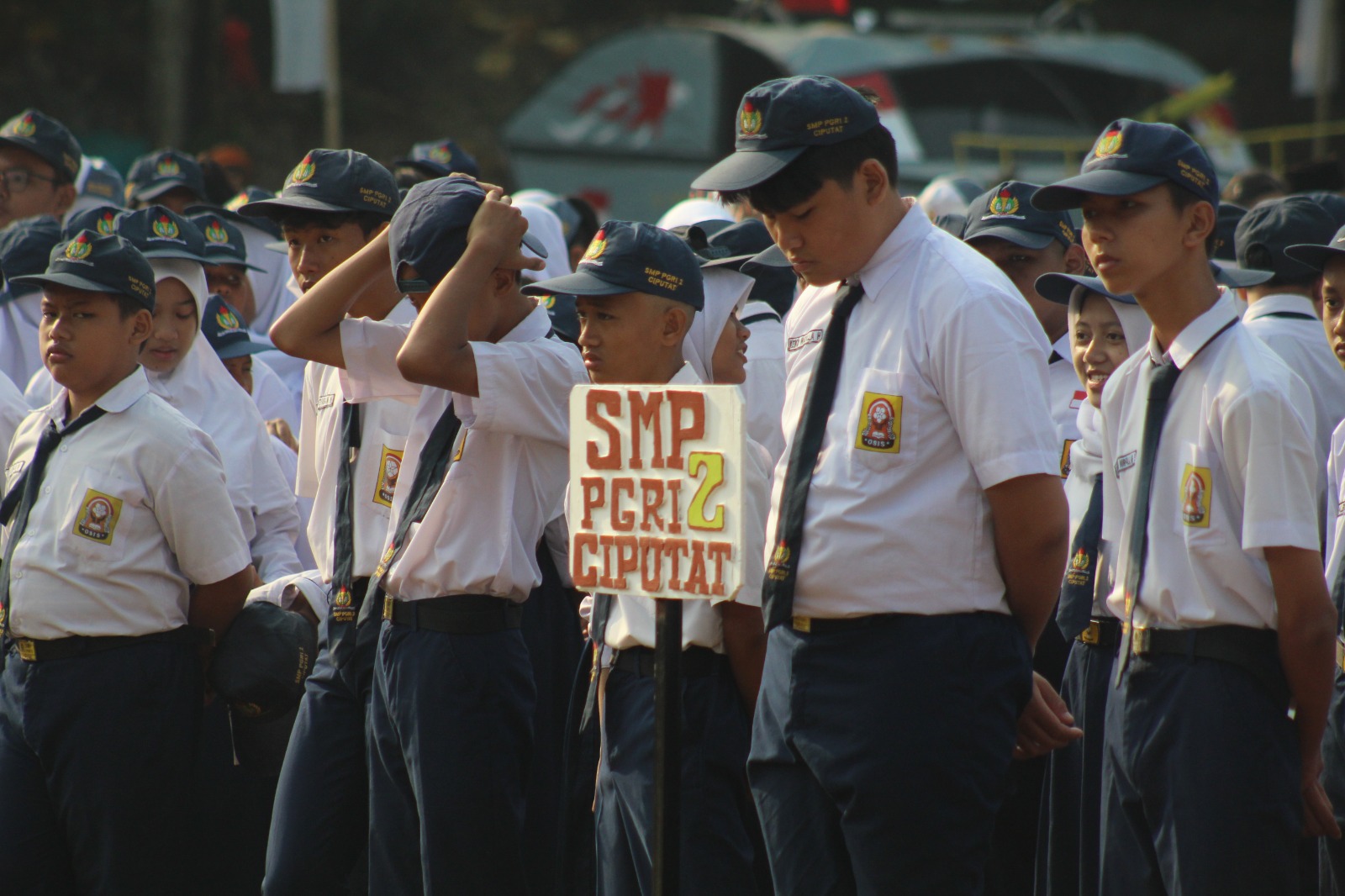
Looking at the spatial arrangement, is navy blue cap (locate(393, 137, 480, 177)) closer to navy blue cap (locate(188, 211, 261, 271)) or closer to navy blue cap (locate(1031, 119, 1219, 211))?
navy blue cap (locate(188, 211, 261, 271))

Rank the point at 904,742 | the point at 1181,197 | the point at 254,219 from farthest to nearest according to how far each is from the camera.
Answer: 1. the point at 254,219
2. the point at 1181,197
3. the point at 904,742

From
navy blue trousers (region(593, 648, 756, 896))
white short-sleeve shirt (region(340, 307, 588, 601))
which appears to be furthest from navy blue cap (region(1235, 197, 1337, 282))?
navy blue trousers (region(593, 648, 756, 896))

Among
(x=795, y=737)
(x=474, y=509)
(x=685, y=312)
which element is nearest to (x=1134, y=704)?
(x=795, y=737)

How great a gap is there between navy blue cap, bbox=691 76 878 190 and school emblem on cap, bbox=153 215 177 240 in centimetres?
308

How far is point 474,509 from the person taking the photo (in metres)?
3.78

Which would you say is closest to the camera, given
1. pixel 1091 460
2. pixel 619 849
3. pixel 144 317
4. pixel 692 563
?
pixel 692 563

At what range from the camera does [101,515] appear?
4281mm

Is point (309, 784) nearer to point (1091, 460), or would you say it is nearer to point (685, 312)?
point (685, 312)

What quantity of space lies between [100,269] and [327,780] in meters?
1.66

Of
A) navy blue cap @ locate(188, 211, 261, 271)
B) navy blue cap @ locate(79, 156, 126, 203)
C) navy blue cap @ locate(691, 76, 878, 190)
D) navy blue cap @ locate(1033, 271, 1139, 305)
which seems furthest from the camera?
navy blue cap @ locate(79, 156, 126, 203)

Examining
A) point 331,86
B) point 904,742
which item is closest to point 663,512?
point 904,742

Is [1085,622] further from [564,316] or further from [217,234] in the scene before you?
[217,234]

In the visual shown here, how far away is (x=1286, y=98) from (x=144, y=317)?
23.1m

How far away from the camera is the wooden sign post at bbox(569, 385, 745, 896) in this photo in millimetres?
2418
